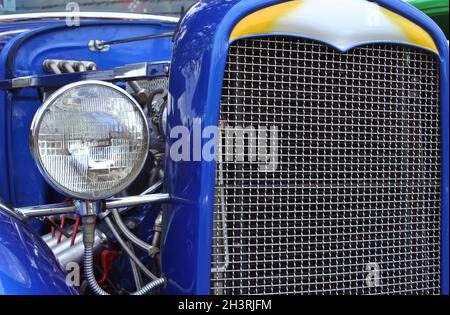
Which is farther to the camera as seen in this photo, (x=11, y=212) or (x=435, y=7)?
(x=435, y=7)

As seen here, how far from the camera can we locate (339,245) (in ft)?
5.03

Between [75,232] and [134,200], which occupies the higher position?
[134,200]

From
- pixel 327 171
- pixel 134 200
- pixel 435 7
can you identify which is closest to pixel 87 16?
pixel 134 200

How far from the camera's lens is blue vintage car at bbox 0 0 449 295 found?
1359mm

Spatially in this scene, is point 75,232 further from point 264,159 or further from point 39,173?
point 264,159

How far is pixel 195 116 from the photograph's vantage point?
1.37 meters

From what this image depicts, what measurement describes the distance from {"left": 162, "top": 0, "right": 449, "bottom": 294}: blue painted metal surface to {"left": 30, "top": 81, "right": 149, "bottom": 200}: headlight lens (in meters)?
0.12

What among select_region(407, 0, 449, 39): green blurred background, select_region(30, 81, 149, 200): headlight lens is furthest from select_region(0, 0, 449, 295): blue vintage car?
select_region(407, 0, 449, 39): green blurred background

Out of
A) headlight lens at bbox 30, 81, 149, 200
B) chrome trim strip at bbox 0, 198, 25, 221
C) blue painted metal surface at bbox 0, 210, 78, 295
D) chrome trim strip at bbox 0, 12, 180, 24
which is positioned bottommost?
blue painted metal surface at bbox 0, 210, 78, 295

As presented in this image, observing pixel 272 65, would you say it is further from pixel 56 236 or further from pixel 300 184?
pixel 56 236

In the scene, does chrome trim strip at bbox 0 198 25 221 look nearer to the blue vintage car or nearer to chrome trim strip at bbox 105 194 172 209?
the blue vintage car

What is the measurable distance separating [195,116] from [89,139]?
0.85ft

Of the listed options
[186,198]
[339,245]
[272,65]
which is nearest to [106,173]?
[186,198]

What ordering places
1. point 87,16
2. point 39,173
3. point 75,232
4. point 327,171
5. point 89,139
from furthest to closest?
point 87,16, point 39,173, point 75,232, point 327,171, point 89,139
